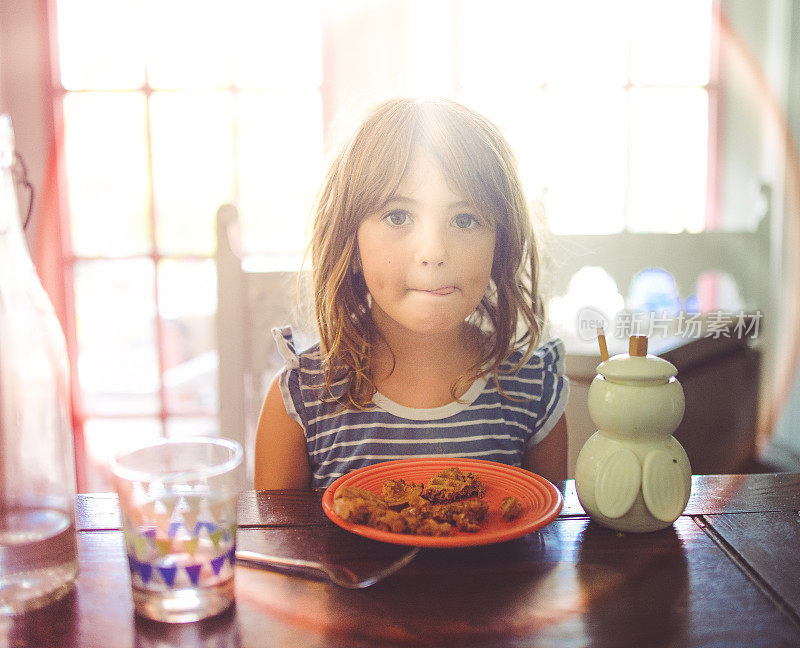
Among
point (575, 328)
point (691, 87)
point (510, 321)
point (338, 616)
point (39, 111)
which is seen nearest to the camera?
point (338, 616)

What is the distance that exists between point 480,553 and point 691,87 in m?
2.09

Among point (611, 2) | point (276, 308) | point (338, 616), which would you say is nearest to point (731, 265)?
point (611, 2)

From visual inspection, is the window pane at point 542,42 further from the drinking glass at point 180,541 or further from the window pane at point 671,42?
the drinking glass at point 180,541

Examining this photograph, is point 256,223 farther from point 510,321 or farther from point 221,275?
point 510,321

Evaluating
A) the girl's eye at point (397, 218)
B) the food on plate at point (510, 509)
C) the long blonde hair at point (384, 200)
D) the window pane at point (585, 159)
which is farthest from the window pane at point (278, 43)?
the food on plate at point (510, 509)

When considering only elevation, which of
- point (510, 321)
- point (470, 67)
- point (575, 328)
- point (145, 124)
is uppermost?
point (470, 67)

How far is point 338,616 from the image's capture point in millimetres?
482

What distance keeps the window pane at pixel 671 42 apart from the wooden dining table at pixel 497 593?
6.30 feet

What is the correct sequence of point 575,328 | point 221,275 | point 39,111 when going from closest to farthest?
1. point 221,275
2. point 575,328
3. point 39,111

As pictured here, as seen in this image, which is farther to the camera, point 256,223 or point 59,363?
point 256,223

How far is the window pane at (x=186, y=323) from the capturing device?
226cm

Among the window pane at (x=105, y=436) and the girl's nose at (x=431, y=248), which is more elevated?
the girl's nose at (x=431, y=248)

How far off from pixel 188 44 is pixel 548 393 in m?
1.68

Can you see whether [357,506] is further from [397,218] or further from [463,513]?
[397,218]
